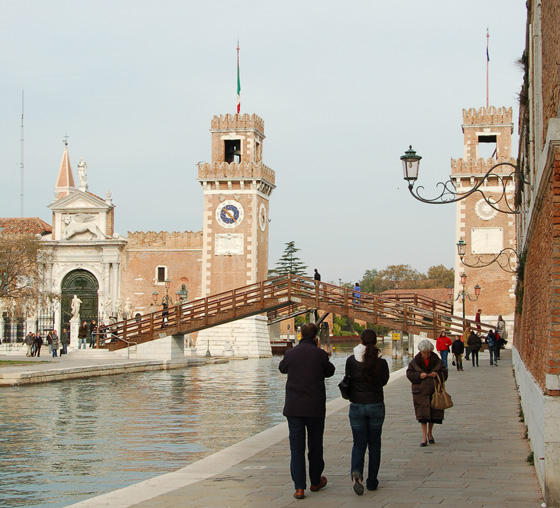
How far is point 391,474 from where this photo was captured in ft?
30.9

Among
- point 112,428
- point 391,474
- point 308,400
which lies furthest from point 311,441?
point 112,428

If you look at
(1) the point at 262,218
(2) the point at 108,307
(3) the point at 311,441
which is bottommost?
(3) the point at 311,441

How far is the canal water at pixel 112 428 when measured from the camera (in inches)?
410

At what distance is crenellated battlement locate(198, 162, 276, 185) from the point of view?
166 feet

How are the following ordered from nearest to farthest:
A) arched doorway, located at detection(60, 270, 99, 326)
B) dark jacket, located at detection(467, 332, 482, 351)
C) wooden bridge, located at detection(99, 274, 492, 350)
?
dark jacket, located at detection(467, 332, 482, 351), wooden bridge, located at detection(99, 274, 492, 350), arched doorway, located at detection(60, 270, 99, 326)

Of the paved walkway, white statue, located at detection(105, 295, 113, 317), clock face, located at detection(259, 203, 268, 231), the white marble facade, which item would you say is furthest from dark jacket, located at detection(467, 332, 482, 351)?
the white marble facade

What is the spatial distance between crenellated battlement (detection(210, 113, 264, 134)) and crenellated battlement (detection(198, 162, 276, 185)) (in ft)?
7.47

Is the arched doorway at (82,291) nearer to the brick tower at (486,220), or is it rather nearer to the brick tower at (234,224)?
the brick tower at (234,224)

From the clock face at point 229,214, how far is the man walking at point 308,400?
41.9 m

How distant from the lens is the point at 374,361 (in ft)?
28.9

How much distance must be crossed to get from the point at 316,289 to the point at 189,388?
12508 millimetres

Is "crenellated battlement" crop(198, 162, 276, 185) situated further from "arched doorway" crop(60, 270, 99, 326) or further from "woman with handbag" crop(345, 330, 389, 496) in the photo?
"woman with handbag" crop(345, 330, 389, 496)

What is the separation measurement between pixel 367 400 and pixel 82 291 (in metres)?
46.9

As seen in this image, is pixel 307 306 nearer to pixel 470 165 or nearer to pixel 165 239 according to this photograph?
pixel 470 165
